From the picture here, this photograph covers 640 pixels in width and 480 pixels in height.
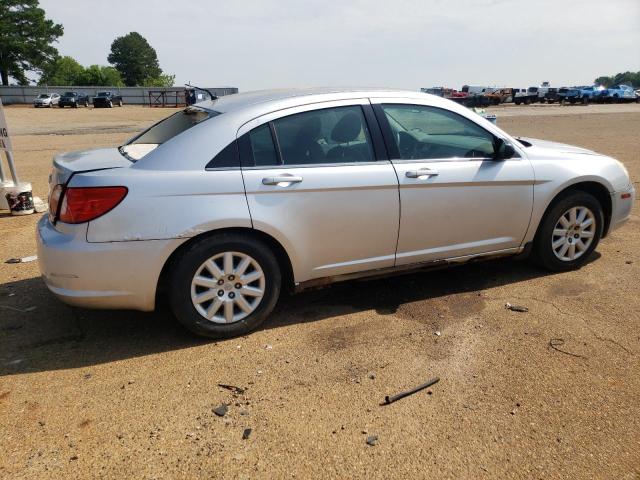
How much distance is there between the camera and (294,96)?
3.79m

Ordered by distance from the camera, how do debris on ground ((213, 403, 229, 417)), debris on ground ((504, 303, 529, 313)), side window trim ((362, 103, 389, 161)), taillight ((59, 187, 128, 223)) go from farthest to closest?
debris on ground ((504, 303, 529, 313)) → side window trim ((362, 103, 389, 161)) → taillight ((59, 187, 128, 223)) → debris on ground ((213, 403, 229, 417))

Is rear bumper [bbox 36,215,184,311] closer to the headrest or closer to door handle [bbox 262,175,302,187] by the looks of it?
door handle [bbox 262,175,302,187]

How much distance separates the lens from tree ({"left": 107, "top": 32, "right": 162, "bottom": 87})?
4862 inches

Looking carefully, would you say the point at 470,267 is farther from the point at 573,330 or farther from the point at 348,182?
the point at 348,182

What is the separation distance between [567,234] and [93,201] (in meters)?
3.78

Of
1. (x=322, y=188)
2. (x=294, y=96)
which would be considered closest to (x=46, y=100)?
(x=294, y=96)

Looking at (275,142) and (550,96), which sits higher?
(275,142)

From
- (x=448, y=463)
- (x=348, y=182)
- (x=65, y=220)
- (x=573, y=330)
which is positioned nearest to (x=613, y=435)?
(x=448, y=463)

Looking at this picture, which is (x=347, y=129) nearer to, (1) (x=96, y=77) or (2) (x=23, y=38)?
(2) (x=23, y=38)

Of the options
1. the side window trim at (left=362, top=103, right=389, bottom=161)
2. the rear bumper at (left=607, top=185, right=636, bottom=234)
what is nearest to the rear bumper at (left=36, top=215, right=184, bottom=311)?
the side window trim at (left=362, top=103, right=389, bottom=161)

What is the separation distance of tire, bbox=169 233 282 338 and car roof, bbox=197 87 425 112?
96 centimetres

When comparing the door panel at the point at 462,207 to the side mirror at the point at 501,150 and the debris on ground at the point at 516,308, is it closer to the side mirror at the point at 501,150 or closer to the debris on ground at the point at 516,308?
the side mirror at the point at 501,150

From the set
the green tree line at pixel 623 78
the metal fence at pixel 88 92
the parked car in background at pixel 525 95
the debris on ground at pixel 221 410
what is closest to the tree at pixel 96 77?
the metal fence at pixel 88 92

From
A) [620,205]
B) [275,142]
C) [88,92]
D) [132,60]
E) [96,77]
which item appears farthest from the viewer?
[132,60]
